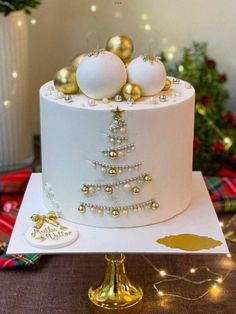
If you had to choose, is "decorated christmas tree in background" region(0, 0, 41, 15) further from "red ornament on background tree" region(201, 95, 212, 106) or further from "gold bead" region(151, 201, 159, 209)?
"gold bead" region(151, 201, 159, 209)

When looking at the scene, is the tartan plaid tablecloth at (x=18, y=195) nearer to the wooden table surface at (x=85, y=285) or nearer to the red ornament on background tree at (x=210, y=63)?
the wooden table surface at (x=85, y=285)

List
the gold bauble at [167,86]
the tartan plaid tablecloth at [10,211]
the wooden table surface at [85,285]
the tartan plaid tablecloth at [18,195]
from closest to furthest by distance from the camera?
the gold bauble at [167,86]
the wooden table surface at [85,285]
the tartan plaid tablecloth at [10,211]
the tartan plaid tablecloth at [18,195]

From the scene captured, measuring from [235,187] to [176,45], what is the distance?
579 mm

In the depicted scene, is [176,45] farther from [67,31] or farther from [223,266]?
[223,266]

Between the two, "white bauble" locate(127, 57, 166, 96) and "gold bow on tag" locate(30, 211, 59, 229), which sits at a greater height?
"white bauble" locate(127, 57, 166, 96)

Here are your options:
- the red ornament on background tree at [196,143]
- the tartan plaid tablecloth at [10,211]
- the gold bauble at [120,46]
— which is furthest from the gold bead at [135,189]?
the red ornament on background tree at [196,143]

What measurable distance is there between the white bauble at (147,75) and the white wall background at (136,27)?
85cm

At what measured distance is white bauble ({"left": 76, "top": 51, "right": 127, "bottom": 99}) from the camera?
0.96 meters

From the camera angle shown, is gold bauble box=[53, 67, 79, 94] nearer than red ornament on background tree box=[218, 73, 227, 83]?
Yes

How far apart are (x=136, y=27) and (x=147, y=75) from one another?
36.8 inches

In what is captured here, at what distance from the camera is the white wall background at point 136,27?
6.09 feet

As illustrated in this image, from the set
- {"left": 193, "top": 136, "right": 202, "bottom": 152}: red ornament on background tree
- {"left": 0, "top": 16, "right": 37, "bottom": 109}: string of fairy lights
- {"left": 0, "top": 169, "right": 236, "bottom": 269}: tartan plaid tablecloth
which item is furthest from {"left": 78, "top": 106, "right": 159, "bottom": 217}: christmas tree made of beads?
{"left": 0, "top": 16, "right": 37, "bottom": 109}: string of fairy lights

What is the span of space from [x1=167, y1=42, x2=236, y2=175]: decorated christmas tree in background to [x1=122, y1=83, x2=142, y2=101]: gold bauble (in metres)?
0.80

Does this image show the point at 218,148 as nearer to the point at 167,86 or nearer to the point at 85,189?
the point at 167,86
